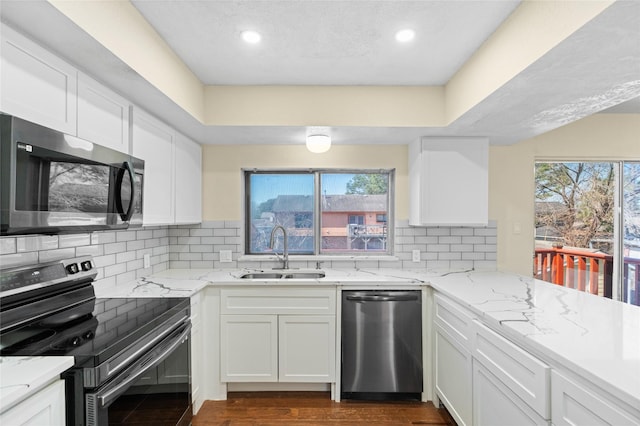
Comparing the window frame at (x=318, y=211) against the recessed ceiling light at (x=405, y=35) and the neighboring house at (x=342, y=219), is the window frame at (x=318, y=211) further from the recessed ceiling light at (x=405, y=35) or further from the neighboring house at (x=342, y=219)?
the recessed ceiling light at (x=405, y=35)

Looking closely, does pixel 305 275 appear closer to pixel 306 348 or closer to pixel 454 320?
pixel 306 348

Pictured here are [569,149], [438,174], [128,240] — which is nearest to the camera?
[128,240]

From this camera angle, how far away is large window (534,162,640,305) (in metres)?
3.16

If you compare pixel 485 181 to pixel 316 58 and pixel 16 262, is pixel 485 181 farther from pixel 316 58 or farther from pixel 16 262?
pixel 16 262

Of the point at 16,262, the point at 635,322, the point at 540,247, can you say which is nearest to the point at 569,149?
the point at 540,247

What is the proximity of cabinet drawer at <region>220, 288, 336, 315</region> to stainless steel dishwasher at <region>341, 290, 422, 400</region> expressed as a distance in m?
0.23

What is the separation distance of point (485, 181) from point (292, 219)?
5.75ft

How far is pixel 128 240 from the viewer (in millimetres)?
2496

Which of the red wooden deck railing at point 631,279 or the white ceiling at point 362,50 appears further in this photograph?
the red wooden deck railing at point 631,279

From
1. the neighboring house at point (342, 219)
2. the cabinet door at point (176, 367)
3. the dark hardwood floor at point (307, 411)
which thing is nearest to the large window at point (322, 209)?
the neighboring house at point (342, 219)

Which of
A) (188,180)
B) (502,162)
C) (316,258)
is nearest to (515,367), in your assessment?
(316,258)

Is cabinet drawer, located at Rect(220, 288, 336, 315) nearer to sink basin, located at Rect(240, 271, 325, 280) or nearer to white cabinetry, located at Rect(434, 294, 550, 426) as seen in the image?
sink basin, located at Rect(240, 271, 325, 280)

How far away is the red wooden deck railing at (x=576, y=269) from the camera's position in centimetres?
318

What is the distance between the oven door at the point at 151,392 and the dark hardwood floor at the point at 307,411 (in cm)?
51
